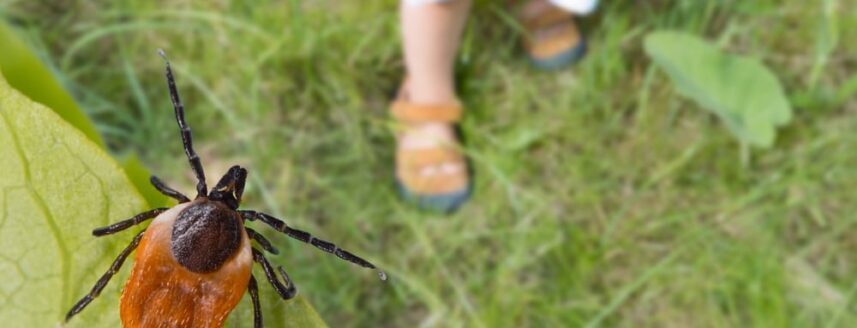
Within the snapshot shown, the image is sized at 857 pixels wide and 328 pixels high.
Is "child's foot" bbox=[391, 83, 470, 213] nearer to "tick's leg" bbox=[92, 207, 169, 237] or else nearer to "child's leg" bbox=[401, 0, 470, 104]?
"child's leg" bbox=[401, 0, 470, 104]

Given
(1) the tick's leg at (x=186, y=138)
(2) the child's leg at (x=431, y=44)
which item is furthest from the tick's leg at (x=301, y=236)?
(2) the child's leg at (x=431, y=44)

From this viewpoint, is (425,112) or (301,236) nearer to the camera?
(301,236)

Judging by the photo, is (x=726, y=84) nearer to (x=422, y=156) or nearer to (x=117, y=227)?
(x=422, y=156)

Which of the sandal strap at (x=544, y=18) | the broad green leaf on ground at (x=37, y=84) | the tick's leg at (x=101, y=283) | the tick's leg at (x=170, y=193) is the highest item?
the broad green leaf on ground at (x=37, y=84)

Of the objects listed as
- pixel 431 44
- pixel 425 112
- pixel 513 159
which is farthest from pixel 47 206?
pixel 513 159

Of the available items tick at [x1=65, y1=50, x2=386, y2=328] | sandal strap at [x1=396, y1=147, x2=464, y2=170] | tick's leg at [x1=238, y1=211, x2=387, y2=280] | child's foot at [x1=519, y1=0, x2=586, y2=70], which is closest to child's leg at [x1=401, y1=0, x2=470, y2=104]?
sandal strap at [x1=396, y1=147, x2=464, y2=170]

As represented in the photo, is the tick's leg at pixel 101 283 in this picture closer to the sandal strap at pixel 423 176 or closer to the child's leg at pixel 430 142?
the child's leg at pixel 430 142
